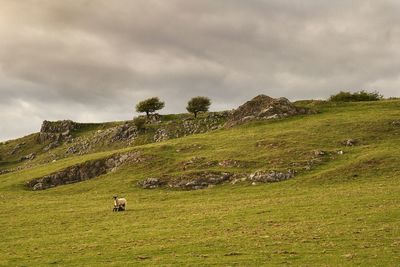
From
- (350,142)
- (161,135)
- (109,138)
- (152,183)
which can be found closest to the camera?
(152,183)

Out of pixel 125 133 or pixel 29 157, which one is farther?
pixel 29 157

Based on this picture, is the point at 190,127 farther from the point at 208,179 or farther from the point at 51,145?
the point at 51,145

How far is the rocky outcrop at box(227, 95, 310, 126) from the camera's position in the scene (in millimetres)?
106562

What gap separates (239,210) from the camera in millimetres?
44406

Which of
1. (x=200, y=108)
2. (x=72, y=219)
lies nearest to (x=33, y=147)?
(x=200, y=108)

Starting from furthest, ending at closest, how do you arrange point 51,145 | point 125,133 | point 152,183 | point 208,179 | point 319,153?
point 51,145
point 125,133
point 319,153
point 152,183
point 208,179

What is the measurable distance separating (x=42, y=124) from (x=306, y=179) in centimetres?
12865

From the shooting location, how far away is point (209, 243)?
102 ft

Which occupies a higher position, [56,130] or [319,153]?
[56,130]

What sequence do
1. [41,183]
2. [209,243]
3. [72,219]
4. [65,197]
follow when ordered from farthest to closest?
1. [41,183]
2. [65,197]
3. [72,219]
4. [209,243]

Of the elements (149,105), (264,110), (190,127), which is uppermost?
(149,105)

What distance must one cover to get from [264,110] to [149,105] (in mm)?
50023

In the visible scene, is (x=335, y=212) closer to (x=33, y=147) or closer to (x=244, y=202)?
(x=244, y=202)

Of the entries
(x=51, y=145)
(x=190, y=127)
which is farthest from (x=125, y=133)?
(x=51, y=145)
